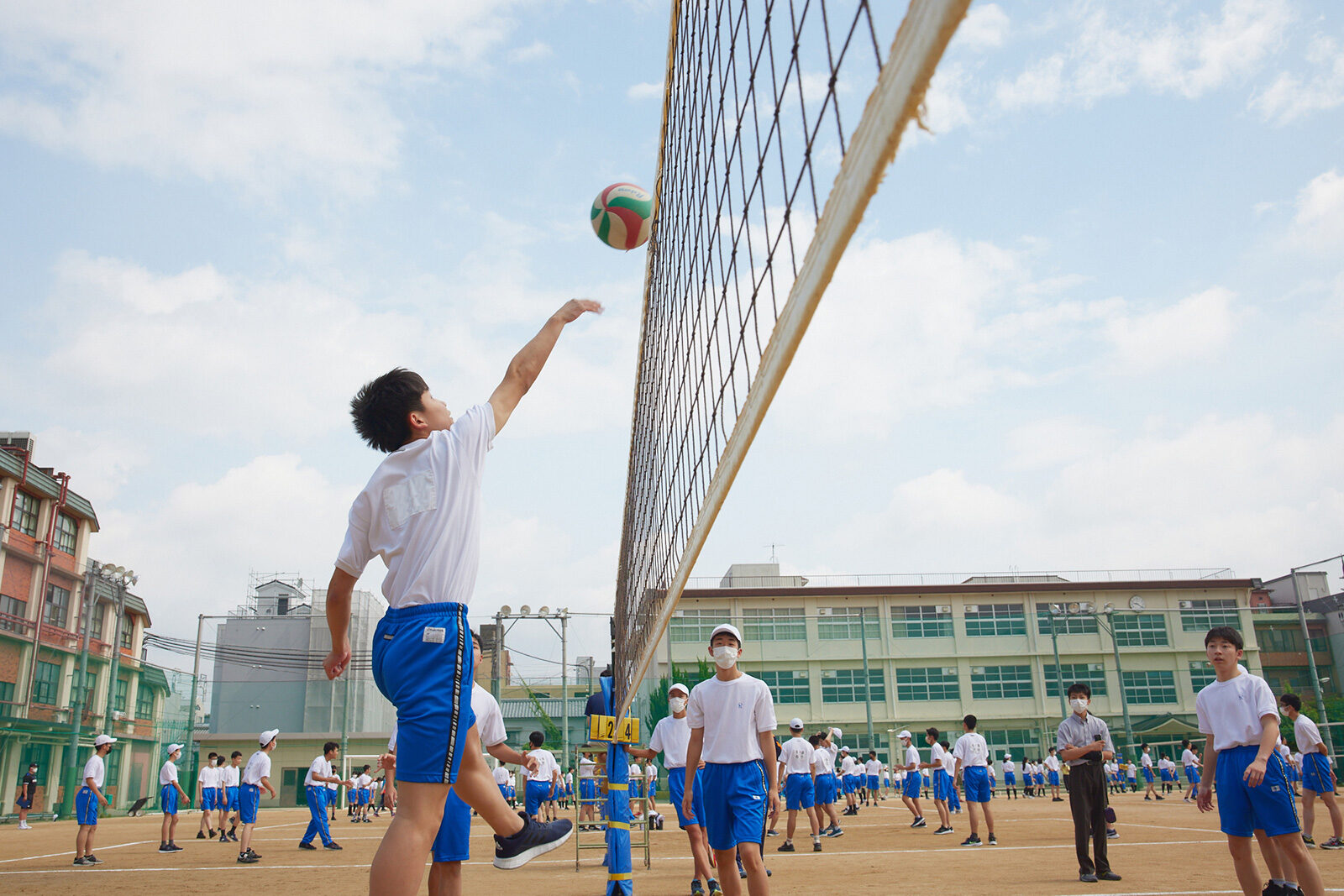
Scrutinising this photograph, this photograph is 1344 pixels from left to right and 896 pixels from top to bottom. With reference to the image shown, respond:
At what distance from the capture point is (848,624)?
4503 centimetres

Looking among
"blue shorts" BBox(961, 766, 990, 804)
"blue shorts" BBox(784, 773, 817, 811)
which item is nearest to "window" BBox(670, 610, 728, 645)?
"blue shorts" BBox(784, 773, 817, 811)

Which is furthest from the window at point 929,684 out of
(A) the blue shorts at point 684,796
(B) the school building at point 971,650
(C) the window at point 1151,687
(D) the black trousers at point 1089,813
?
(D) the black trousers at point 1089,813

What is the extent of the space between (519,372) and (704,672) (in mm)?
30254

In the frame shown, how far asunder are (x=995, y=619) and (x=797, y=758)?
3616 centimetres

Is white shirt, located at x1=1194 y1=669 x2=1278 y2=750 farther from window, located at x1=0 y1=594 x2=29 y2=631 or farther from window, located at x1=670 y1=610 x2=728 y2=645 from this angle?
window, located at x1=670 y1=610 x2=728 y2=645

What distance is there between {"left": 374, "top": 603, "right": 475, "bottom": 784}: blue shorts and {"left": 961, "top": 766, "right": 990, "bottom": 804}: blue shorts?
10.5 m

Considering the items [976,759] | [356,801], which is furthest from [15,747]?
[976,759]

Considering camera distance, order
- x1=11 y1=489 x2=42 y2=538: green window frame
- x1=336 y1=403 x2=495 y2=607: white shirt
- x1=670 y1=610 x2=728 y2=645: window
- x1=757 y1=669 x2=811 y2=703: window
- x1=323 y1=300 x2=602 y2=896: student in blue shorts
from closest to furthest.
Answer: x1=323 y1=300 x2=602 y2=896: student in blue shorts
x1=336 y1=403 x2=495 y2=607: white shirt
x1=11 y1=489 x2=42 y2=538: green window frame
x1=757 y1=669 x2=811 y2=703: window
x1=670 y1=610 x2=728 y2=645: window

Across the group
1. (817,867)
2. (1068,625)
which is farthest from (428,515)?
(1068,625)

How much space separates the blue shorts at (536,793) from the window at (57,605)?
26881mm

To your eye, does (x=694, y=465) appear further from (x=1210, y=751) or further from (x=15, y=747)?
(x=15, y=747)

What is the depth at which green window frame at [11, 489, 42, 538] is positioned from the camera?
104 feet

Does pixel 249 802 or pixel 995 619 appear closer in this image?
pixel 249 802

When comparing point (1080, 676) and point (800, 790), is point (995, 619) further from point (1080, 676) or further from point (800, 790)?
point (800, 790)
